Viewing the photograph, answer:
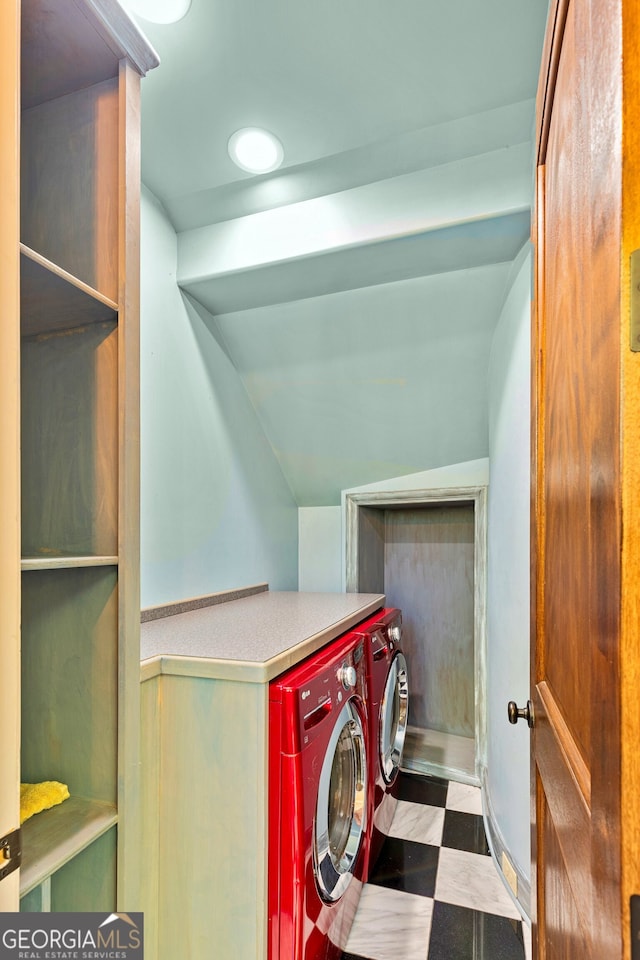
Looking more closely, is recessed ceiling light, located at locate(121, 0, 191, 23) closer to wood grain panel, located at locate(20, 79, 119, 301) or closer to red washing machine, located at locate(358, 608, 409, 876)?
wood grain panel, located at locate(20, 79, 119, 301)

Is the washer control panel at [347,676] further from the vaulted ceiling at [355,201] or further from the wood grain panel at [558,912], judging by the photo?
the vaulted ceiling at [355,201]

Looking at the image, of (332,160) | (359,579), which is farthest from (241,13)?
(359,579)

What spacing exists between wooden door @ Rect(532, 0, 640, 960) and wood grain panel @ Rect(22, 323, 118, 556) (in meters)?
0.76

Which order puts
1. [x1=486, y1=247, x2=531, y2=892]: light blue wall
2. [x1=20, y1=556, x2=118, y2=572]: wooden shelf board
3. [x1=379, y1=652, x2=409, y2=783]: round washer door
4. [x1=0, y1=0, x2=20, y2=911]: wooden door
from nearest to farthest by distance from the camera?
[x1=0, y1=0, x2=20, y2=911]: wooden door
[x1=20, y1=556, x2=118, y2=572]: wooden shelf board
[x1=486, y1=247, x2=531, y2=892]: light blue wall
[x1=379, y1=652, x2=409, y2=783]: round washer door

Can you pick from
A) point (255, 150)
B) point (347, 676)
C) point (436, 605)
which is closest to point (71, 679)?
point (347, 676)

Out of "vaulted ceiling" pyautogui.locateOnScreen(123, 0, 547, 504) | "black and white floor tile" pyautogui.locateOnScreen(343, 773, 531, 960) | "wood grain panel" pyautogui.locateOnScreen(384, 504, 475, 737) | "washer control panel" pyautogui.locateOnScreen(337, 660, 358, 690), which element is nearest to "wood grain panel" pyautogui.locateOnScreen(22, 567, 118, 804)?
"washer control panel" pyautogui.locateOnScreen(337, 660, 358, 690)

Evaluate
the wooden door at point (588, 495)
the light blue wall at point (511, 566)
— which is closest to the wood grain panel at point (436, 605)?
the light blue wall at point (511, 566)

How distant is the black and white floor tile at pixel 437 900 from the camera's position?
61.1 inches

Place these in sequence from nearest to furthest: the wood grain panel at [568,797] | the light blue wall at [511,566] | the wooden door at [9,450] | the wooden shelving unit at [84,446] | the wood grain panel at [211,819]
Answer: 1. the wood grain panel at [568,797]
2. the wooden door at [9,450]
3. the wooden shelving unit at [84,446]
4. the wood grain panel at [211,819]
5. the light blue wall at [511,566]

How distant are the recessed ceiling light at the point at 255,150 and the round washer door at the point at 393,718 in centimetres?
194

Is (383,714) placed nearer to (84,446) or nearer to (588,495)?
(84,446)

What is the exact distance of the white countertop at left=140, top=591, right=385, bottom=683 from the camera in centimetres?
120

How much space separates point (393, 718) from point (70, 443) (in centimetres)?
190

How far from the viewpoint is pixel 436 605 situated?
3084mm
